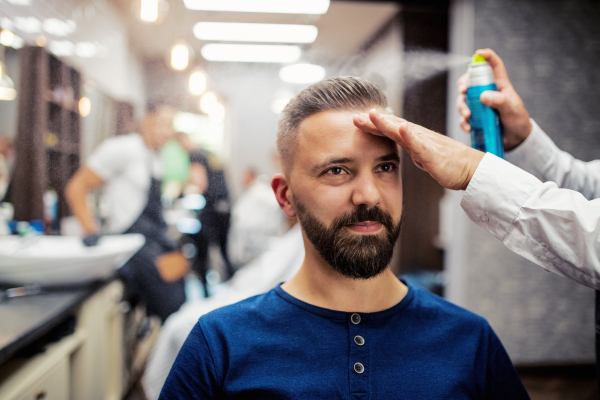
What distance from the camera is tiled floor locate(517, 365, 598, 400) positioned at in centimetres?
217

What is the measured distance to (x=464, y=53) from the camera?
6.89 feet

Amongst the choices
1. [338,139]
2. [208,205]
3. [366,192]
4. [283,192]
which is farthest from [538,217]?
[208,205]

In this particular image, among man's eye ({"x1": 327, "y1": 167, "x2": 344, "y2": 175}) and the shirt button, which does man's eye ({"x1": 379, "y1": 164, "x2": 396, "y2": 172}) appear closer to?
man's eye ({"x1": 327, "y1": 167, "x2": 344, "y2": 175})

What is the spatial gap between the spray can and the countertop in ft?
4.44

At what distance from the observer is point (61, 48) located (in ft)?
4.57

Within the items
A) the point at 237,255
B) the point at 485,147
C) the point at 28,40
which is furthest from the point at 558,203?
the point at 28,40

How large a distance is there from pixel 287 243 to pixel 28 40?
135 cm

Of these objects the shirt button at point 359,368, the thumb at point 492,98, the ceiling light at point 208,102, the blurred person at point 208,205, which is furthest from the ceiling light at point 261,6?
the shirt button at point 359,368

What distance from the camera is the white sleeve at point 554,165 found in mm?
1044

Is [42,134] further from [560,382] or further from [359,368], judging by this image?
[560,382]

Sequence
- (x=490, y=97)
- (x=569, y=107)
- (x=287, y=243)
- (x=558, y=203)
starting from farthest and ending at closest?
(x=569, y=107), (x=287, y=243), (x=490, y=97), (x=558, y=203)

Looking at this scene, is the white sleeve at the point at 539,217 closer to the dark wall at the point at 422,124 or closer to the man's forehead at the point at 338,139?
the man's forehead at the point at 338,139

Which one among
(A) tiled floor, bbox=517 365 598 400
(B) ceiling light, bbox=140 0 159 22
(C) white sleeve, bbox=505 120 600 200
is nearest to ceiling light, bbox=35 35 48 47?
(B) ceiling light, bbox=140 0 159 22

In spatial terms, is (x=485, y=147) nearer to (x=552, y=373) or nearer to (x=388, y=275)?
(x=388, y=275)
